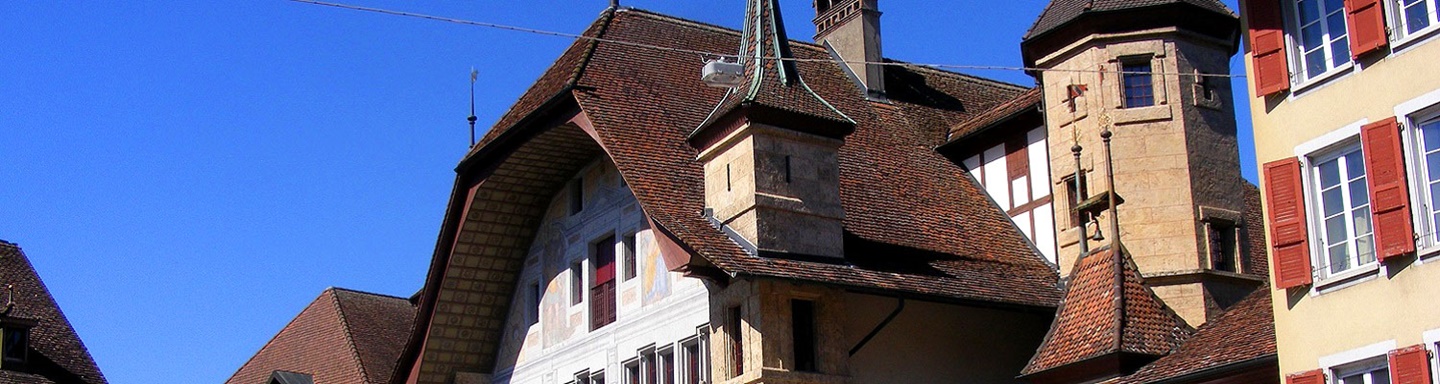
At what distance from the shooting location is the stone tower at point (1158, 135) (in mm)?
27562

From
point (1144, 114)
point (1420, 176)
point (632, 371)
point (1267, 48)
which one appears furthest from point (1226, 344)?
point (632, 371)

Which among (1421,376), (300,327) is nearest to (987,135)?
(1421,376)

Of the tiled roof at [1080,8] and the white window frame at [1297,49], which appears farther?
the tiled roof at [1080,8]

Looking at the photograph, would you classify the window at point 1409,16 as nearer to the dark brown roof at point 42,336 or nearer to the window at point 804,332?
the window at point 804,332

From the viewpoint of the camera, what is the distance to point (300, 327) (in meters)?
45.1

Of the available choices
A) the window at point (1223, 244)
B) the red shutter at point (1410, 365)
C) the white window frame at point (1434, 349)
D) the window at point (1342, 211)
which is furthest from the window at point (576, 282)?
the white window frame at point (1434, 349)

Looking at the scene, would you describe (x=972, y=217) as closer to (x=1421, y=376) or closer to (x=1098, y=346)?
(x=1098, y=346)

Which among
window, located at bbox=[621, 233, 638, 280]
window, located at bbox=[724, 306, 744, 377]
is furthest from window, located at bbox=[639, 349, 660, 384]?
window, located at bbox=[724, 306, 744, 377]

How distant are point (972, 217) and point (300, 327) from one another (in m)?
20.3

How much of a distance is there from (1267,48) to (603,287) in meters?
13.9

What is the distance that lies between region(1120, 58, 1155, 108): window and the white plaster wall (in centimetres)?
687

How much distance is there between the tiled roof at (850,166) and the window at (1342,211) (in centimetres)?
790

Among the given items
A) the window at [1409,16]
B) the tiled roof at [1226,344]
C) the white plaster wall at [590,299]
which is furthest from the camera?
the white plaster wall at [590,299]

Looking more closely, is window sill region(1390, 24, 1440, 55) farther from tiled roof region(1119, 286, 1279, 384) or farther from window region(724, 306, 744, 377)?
window region(724, 306, 744, 377)
